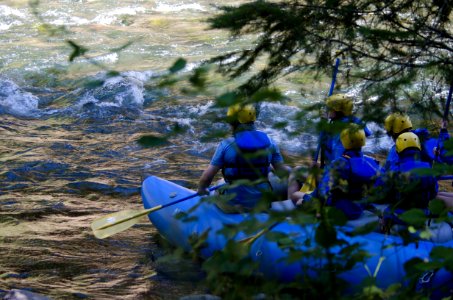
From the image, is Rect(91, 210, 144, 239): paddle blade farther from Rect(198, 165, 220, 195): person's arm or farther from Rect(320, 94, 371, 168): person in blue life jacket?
Rect(320, 94, 371, 168): person in blue life jacket

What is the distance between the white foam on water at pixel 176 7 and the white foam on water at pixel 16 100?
21.6 feet

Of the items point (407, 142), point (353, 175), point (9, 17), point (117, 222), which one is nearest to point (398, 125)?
point (407, 142)

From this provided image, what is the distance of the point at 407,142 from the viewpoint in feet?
17.0

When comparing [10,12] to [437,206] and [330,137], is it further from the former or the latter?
[437,206]

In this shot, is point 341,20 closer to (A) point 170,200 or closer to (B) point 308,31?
(B) point 308,31

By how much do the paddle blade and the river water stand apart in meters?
0.26

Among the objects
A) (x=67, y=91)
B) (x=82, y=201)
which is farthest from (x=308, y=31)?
(x=67, y=91)

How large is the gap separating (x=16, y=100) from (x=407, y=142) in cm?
818

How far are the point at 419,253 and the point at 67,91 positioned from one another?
897 centimetres

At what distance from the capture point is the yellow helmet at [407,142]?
5.16 meters

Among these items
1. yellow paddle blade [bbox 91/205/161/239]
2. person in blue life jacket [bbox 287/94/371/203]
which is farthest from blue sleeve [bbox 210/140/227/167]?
yellow paddle blade [bbox 91/205/161/239]

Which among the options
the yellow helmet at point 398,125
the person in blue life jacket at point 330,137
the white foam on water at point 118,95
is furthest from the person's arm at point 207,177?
the white foam on water at point 118,95

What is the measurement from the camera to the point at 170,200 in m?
6.43

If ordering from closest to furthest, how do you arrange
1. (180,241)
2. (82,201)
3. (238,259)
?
(238,259), (180,241), (82,201)
